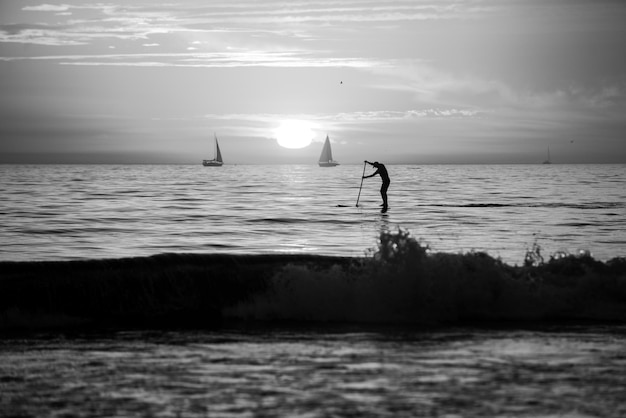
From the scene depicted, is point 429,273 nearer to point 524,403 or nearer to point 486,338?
point 486,338

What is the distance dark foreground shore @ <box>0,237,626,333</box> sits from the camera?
40.0 ft

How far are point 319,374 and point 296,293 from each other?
15.1 ft

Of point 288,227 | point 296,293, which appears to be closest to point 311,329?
point 296,293

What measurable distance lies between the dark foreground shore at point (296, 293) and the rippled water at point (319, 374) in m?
1.41

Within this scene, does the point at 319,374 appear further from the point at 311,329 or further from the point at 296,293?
the point at 296,293

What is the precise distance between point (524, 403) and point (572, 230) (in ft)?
68.4

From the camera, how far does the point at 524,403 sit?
707 centimetres

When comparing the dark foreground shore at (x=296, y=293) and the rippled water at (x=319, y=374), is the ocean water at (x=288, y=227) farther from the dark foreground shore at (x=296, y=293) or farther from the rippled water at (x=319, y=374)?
the rippled water at (x=319, y=374)

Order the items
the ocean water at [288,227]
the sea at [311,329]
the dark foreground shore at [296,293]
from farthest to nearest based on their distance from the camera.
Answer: the ocean water at [288,227] < the dark foreground shore at [296,293] < the sea at [311,329]

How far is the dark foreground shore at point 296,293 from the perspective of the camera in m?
12.2

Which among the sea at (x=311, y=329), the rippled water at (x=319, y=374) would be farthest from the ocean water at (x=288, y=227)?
the rippled water at (x=319, y=374)

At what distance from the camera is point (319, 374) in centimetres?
815

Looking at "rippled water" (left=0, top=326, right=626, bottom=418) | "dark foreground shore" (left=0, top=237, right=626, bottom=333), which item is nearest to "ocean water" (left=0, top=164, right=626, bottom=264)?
"dark foreground shore" (left=0, top=237, right=626, bottom=333)

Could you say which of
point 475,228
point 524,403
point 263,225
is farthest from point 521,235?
point 524,403
